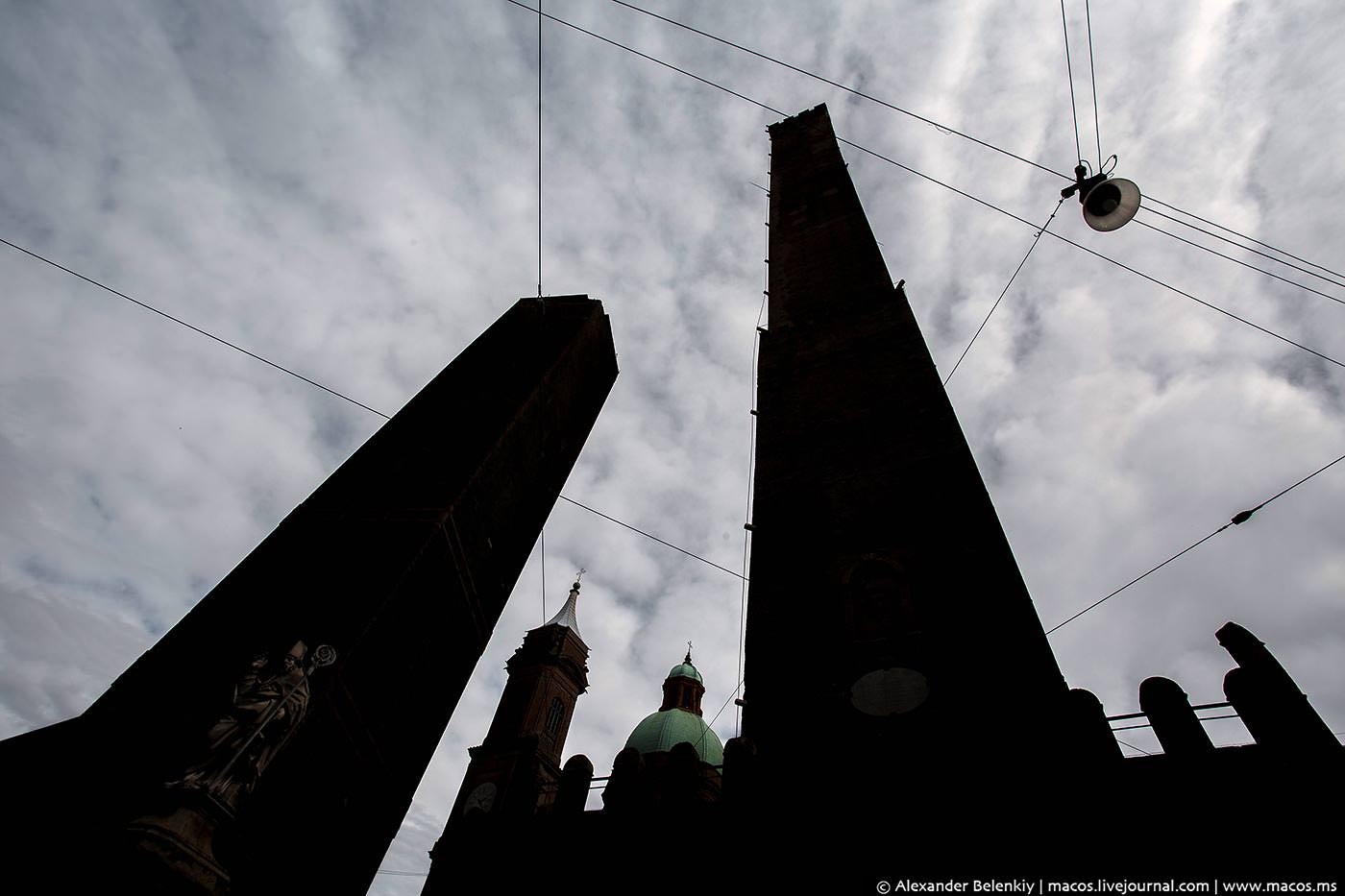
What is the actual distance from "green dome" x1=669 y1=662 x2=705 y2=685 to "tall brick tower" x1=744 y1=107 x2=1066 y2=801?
3078cm

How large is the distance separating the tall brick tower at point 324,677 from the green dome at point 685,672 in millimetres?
28963

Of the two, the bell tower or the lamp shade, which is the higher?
the bell tower

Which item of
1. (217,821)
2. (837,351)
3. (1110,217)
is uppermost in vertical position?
(837,351)

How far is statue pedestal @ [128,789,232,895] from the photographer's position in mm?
4723

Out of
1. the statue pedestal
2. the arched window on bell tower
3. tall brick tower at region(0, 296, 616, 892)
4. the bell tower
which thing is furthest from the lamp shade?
the arched window on bell tower

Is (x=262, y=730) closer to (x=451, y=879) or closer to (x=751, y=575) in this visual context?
(x=451, y=879)

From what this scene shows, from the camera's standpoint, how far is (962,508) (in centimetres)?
823

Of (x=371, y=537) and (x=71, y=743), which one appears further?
(x=371, y=537)

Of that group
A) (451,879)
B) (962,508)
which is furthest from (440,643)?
(962,508)

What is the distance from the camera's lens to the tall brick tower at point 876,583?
20.8 ft

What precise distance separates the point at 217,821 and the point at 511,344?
1025 centimetres

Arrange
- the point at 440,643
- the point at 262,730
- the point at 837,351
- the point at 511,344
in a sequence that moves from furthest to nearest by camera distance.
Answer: the point at 511,344, the point at 837,351, the point at 440,643, the point at 262,730

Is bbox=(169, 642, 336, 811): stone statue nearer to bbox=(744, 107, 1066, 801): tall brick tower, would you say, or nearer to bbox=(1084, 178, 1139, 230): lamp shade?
bbox=(744, 107, 1066, 801): tall brick tower

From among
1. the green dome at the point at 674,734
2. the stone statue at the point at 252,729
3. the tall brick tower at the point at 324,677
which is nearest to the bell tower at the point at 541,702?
the green dome at the point at 674,734
